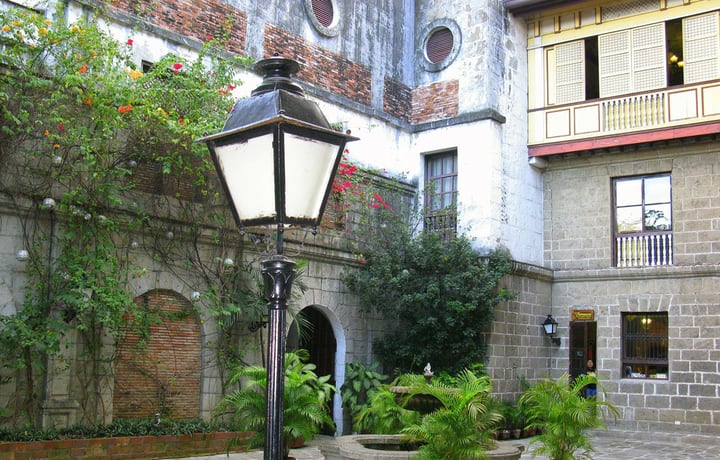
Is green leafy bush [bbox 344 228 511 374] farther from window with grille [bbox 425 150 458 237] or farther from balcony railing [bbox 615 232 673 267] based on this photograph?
balcony railing [bbox 615 232 673 267]

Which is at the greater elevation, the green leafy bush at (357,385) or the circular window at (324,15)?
the circular window at (324,15)

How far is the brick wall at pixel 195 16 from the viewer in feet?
40.7

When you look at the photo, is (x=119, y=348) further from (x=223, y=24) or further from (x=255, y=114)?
(x=255, y=114)

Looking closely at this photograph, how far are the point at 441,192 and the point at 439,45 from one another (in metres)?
3.05

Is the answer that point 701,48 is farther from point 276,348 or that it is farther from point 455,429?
point 276,348

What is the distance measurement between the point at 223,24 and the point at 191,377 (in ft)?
18.8

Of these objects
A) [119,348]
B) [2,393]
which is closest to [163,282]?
[119,348]

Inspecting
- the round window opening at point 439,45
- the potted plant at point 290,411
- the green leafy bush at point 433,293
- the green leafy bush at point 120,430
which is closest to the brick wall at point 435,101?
the round window opening at point 439,45

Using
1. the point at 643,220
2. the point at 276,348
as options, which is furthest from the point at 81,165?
the point at 643,220

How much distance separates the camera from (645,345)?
51.3ft

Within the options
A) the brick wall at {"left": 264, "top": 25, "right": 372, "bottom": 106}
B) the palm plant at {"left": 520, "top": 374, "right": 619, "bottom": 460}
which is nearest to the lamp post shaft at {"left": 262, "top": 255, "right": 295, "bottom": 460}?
the palm plant at {"left": 520, "top": 374, "right": 619, "bottom": 460}

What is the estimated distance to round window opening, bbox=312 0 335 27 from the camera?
15.4 meters

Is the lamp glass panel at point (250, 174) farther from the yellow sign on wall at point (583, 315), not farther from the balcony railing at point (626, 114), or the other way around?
the yellow sign on wall at point (583, 315)

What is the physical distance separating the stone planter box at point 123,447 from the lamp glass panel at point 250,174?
6.68 m
